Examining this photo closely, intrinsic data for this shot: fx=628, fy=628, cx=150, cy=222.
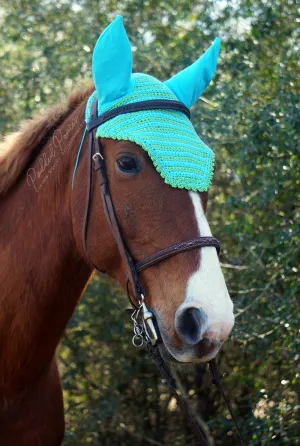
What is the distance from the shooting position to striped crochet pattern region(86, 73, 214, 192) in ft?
7.72

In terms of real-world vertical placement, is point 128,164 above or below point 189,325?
above

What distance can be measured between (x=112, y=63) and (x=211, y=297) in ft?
3.28

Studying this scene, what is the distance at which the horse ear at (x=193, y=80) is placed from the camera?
2.78 m

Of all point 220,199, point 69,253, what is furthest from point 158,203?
point 220,199

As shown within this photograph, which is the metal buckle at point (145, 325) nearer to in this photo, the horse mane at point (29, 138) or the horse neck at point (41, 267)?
the horse neck at point (41, 267)

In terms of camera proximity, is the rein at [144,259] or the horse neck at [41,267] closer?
the rein at [144,259]

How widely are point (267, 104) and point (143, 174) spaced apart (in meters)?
2.28

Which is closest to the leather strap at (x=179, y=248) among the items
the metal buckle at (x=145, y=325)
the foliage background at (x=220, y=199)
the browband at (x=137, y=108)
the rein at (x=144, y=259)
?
the rein at (x=144, y=259)

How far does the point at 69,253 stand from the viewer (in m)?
2.69

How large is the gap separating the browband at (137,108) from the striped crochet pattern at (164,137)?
17mm

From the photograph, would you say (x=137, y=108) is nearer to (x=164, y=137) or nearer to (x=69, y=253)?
(x=164, y=137)

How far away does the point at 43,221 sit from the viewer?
2.73 metres

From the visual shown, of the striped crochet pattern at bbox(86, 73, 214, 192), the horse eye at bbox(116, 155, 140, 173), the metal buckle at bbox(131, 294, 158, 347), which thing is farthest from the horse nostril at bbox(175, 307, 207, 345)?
the horse eye at bbox(116, 155, 140, 173)

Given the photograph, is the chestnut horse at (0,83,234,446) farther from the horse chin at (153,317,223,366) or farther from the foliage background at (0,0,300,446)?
the foliage background at (0,0,300,446)
